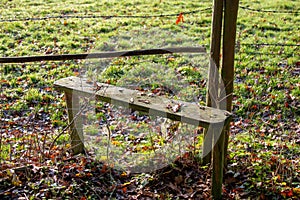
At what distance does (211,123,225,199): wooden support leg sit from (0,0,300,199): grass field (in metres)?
0.14

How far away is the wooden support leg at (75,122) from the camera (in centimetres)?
378

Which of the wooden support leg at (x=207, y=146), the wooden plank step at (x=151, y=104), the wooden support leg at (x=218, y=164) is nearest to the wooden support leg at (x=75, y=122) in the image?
the wooden plank step at (x=151, y=104)

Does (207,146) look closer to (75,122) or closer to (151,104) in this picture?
(151,104)

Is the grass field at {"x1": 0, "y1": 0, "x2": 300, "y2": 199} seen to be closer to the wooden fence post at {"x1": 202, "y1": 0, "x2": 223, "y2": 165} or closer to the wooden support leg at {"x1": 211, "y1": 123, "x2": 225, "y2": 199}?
the wooden support leg at {"x1": 211, "y1": 123, "x2": 225, "y2": 199}

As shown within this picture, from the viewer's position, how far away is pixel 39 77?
5926 mm

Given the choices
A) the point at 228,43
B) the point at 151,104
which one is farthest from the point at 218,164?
→ the point at 228,43

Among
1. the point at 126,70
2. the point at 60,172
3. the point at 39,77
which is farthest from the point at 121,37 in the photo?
the point at 60,172

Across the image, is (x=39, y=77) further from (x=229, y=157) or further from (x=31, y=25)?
(x=229, y=157)

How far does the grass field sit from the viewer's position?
3363mm

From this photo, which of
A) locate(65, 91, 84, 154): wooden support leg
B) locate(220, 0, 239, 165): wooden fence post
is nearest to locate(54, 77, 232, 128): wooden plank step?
locate(65, 91, 84, 154): wooden support leg

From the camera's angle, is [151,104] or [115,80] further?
[115,80]

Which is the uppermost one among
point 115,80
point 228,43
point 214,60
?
point 228,43

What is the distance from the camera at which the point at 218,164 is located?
3092 millimetres

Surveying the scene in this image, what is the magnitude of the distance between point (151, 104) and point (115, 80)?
2.64 metres
